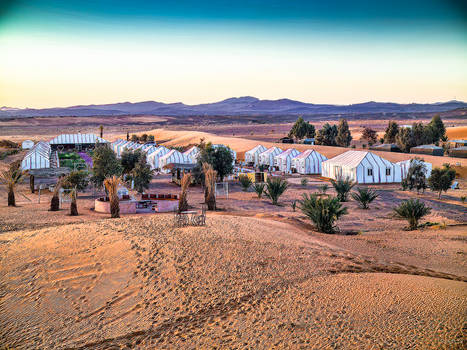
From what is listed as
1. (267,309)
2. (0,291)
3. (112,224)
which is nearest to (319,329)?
(267,309)

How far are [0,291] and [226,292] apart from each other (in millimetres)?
4300

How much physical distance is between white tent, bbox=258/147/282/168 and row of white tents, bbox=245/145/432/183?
97 millimetres

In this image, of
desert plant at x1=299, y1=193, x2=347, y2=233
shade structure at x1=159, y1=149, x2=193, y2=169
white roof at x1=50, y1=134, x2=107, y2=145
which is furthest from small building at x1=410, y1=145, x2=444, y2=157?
white roof at x1=50, y1=134, x2=107, y2=145

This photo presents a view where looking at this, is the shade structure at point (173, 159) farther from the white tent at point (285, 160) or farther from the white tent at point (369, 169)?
the white tent at point (369, 169)

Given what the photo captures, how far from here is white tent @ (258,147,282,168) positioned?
3647cm

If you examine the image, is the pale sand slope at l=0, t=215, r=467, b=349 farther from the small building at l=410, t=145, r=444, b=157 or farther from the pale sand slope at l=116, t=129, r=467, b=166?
the small building at l=410, t=145, r=444, b=157

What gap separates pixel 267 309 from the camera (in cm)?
640

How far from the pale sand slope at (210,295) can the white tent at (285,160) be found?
24.3 metres

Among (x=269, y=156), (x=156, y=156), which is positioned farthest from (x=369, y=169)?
(x=156, y=156)

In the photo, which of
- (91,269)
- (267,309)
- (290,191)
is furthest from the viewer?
(290,191)

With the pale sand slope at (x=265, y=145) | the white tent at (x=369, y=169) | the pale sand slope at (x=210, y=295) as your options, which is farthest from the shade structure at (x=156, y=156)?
the pale sand slope at (x=210, y=295)

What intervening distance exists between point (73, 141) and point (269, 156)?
23.6m

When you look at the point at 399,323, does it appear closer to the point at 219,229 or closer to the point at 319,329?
the point at 319,329

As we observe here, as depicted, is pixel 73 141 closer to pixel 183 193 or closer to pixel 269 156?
pixel 269 156
